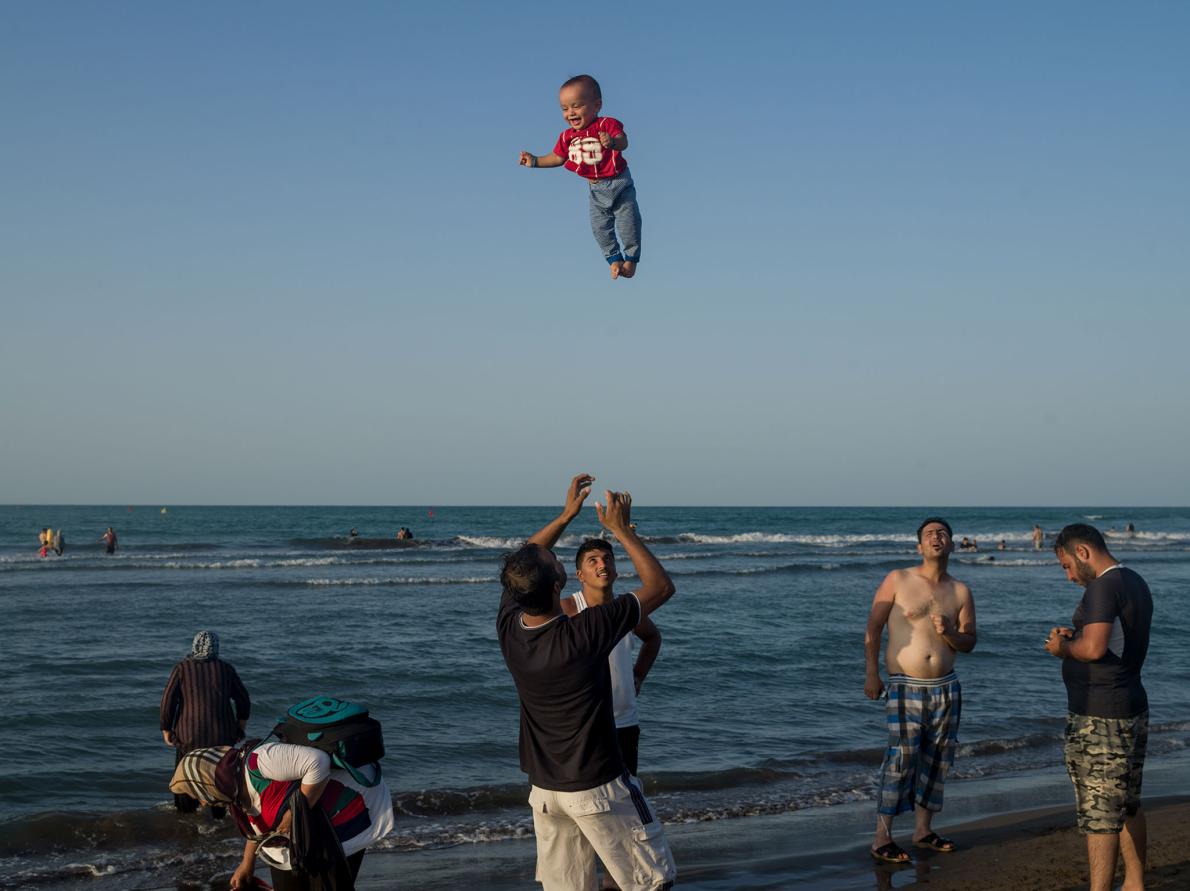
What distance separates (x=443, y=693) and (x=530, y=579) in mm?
9085

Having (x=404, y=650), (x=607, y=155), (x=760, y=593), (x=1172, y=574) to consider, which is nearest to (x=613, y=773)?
(x=607, y=155)

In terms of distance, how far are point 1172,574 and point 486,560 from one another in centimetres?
2091

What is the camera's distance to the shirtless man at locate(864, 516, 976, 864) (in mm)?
6387

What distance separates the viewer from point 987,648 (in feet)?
53.6

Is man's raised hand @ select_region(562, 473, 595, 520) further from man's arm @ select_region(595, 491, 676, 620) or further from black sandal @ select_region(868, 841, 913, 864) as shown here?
black sandal @ select_region(868, 841, 913, 864)

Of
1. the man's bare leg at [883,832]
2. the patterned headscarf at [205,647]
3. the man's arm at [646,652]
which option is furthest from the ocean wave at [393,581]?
the man's arm at [646,652]

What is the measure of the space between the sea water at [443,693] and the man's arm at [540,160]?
15.5 feet

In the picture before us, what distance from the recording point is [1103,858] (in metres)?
5.27

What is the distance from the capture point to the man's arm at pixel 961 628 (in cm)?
626

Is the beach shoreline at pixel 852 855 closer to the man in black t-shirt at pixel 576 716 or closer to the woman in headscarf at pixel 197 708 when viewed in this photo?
the woman in headscarf at pixel 197 708

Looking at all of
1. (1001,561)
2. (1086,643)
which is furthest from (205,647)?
(1001,561)

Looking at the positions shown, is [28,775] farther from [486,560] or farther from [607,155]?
[486,560]

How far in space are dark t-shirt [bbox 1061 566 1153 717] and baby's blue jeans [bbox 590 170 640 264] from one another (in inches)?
108

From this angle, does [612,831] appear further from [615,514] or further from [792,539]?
[792,539]
